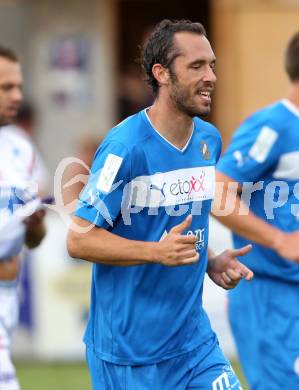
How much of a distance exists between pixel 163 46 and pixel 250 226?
48.0 inches

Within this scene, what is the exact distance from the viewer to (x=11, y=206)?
7.55 meters

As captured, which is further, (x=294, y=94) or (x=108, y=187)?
(x=294, y=94)

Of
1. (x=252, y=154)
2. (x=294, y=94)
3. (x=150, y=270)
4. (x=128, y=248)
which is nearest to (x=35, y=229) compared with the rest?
(x=252, y=154)

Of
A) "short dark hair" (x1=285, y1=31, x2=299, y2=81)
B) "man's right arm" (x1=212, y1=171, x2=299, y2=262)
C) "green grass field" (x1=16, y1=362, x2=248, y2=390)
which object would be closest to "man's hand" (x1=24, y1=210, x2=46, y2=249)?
"man's right arm" (x1=212, y1=171, x2=299, y2=262)

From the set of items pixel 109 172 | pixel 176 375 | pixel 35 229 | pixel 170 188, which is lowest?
pixel 176 375

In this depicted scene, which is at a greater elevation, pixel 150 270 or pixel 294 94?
pixel 294 94

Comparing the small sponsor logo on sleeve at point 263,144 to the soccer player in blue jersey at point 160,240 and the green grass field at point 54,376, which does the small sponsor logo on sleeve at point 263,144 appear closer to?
the soccer player in blue jersey at point 160,240

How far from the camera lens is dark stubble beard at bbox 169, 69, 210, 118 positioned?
240 inches

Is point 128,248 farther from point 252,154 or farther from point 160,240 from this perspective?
point 252,154

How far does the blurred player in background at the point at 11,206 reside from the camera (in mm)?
7516

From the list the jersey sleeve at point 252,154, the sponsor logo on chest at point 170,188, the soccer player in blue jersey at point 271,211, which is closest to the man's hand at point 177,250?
the sponsor logo on chest at point 170,188

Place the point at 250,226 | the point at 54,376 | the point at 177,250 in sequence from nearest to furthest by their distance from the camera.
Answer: the point at 177,250 → the point at 250,226 → the point at 54,376

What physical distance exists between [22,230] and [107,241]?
186cm

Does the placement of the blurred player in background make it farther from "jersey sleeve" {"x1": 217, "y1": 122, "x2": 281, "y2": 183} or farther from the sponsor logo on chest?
the sponsor logo on chest
